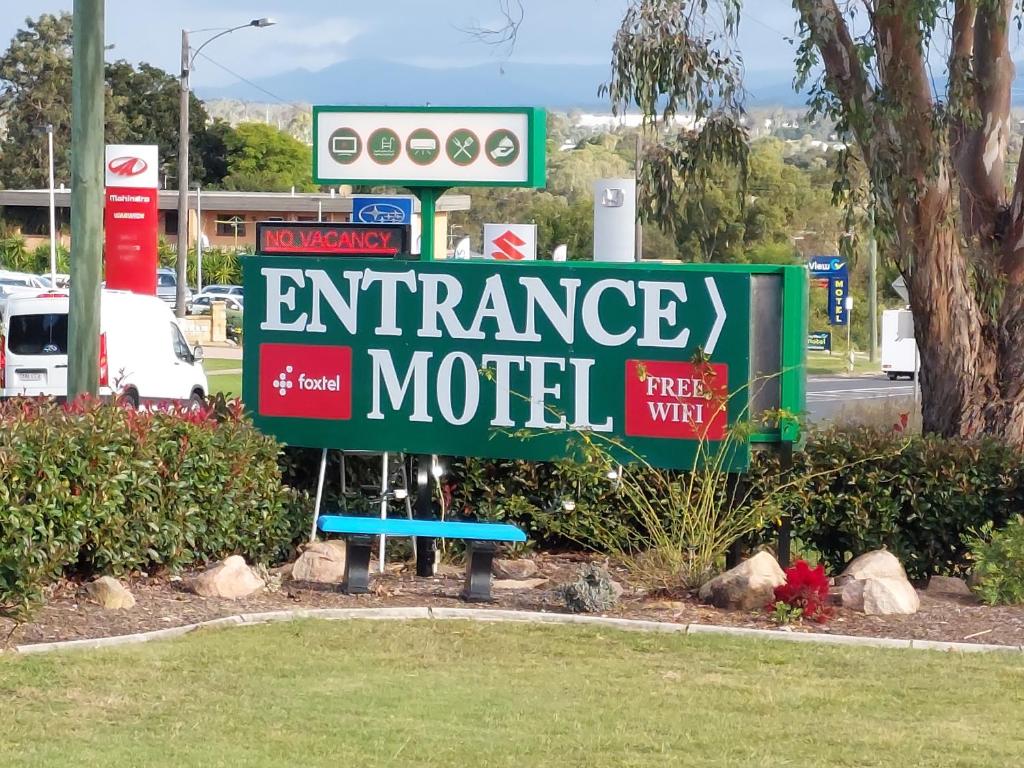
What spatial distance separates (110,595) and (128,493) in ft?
2.33

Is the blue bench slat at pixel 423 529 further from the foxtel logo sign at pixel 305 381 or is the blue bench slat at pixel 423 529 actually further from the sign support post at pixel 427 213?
the sign support post at pixel 427 213

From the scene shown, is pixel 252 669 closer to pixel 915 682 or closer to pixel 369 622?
pixel 369 622

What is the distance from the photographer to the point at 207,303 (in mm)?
63625

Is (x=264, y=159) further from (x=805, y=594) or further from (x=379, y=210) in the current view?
(x=805, y=594)

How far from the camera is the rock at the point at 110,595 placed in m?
9.52

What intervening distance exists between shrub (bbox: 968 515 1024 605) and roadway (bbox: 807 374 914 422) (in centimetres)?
2372

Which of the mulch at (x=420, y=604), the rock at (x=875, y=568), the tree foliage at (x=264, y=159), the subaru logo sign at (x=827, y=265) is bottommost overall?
the mulch at (x=420, y=604)

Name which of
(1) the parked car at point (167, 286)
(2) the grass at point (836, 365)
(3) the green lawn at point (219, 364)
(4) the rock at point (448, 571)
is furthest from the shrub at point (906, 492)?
(1) the parked car at point (167, 286)

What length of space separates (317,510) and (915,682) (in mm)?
5245

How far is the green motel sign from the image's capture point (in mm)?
11109

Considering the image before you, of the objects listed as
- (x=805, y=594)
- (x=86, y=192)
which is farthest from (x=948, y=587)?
(x=86, y=192)

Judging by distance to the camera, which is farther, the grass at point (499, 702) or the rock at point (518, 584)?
the rock at point (518, 584)

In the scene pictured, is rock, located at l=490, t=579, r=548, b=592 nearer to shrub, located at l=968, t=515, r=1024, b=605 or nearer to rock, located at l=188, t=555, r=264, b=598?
rock, located at l=188, t=555, r=264, b=598

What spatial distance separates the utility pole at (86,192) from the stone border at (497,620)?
2.93 m
